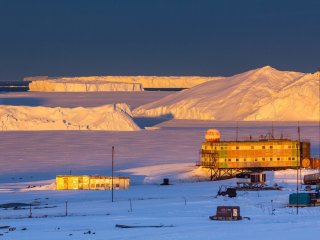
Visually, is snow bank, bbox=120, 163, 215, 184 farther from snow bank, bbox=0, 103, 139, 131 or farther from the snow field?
snow bank, bbox=0, 103, 139, 131

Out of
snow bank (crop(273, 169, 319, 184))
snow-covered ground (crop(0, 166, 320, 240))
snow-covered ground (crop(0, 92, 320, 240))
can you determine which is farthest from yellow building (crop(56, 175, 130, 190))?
snow bank (crop(273, 169, 319, 184))

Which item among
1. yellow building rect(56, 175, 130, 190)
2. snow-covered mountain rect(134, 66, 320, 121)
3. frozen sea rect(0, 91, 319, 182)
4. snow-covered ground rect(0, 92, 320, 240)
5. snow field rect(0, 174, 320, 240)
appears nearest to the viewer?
snow field rect(0, 174, 320, 240)

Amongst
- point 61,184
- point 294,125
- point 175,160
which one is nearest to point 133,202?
point 61,184

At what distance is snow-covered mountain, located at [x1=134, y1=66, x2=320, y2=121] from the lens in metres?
119

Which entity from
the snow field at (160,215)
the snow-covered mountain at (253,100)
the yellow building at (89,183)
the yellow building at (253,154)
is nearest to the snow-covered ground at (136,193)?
the snow field at (160,215)

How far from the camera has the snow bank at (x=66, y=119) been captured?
100250mm

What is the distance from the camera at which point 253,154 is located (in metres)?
61.8

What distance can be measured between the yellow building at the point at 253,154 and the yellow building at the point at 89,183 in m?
9.34

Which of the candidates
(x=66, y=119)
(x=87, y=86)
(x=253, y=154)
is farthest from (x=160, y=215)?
(x=87, y=86)

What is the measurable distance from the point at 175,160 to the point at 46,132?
3173 centimetres

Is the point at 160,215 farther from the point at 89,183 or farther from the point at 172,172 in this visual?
the point at 172,172

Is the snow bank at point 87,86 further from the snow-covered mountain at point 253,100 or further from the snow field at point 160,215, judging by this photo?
the snow field at point 160,215

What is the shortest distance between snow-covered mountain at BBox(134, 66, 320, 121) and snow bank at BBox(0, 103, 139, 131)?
75.1 feet

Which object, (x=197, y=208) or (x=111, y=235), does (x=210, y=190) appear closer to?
(x=197, y=208)
